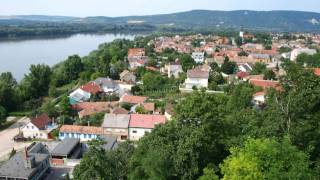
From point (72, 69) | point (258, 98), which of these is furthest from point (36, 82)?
point (258, 98)

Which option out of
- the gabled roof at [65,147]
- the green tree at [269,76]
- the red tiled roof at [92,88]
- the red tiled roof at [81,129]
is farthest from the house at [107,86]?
the green tree at [269,76]

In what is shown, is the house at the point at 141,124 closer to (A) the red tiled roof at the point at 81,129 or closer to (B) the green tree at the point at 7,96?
(A) the red tiled roof at the point at 81,129

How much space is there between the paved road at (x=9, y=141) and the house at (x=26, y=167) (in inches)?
209

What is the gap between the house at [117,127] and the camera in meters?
27.6

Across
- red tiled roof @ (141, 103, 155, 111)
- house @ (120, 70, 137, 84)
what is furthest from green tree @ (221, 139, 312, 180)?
house @ (120, 70, 137, 84)

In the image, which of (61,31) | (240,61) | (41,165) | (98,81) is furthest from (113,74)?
(61,31)

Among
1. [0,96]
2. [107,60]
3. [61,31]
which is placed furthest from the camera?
[61,31]

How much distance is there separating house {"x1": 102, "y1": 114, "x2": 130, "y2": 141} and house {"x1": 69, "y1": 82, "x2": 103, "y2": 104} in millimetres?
10207

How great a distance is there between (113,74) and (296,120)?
37.3 meters

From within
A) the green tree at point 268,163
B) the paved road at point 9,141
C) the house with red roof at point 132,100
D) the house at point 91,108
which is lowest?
the paved road at point 9,141

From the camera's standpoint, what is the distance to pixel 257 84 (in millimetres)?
39281

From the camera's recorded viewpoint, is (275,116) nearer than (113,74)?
Yes

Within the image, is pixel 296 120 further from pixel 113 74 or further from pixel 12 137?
pixel 113 74

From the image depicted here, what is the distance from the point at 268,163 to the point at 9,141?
2231 cm
